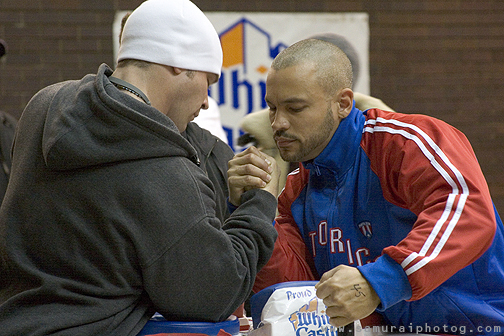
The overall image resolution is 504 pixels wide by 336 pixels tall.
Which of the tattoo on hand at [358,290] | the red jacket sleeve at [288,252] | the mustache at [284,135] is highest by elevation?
the mustache at [284,135]

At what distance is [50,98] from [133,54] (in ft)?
0.81

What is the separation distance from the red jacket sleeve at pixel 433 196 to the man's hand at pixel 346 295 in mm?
106

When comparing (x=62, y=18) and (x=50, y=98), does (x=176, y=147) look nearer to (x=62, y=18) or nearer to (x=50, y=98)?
(x=50, y=98)

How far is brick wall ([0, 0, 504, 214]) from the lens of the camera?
4641mm

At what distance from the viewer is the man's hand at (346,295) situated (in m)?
1.31

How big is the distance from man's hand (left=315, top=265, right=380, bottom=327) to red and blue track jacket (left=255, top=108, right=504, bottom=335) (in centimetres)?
2

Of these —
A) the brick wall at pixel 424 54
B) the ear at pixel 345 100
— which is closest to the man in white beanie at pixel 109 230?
the ear at pixel 345 100

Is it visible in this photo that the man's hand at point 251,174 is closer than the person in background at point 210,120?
Yes

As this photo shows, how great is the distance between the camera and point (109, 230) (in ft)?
4.37

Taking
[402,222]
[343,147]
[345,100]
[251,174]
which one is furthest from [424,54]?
[251,174]

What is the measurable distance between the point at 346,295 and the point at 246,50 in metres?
3.55

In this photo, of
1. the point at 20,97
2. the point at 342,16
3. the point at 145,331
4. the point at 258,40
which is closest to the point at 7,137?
the point at 20,97

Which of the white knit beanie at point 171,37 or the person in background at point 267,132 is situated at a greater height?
the white knit beanie at point 171,37

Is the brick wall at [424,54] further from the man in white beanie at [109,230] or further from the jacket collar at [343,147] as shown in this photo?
the man in white beanie at [109,230]
